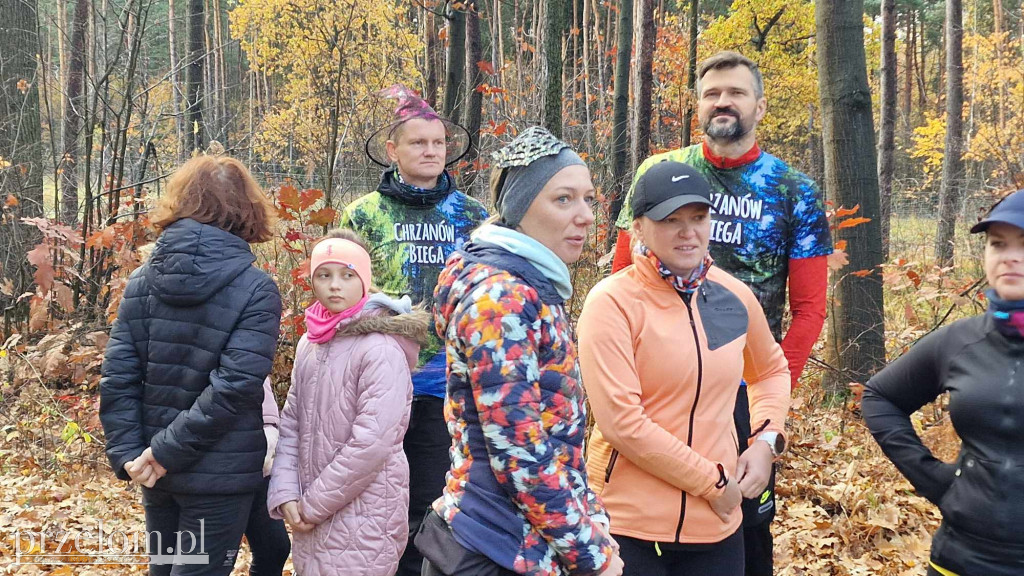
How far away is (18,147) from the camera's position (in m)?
8.75

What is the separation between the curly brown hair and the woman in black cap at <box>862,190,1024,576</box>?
8.58 feet

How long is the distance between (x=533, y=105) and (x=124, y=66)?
4.18m

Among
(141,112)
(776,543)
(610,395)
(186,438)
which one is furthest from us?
(141,112)

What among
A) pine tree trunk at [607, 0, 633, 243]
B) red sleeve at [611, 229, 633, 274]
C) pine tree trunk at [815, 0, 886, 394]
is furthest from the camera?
pine tree trunk at [607, 0, 633, 243]

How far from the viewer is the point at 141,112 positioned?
7.11 metres

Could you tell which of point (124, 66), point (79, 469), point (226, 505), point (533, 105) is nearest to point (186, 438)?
point (226, 505)

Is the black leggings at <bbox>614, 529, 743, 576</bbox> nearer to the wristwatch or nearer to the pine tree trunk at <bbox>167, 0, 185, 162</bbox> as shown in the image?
the wristwatch

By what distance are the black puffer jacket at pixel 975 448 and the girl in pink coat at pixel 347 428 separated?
6.04ft

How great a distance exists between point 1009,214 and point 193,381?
2.87m

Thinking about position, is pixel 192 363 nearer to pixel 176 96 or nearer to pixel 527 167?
pixel 527 167

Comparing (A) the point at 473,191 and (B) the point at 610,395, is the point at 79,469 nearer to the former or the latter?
(A) the point at 473,191

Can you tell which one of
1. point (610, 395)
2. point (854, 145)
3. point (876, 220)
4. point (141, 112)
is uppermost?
point (141, 112)

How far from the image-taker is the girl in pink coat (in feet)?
10.1

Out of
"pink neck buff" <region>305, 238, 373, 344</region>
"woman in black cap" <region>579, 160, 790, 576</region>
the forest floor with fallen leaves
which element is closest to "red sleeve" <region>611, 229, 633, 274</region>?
"woman in black cap" <region>579, 160, 790, 576</region>
